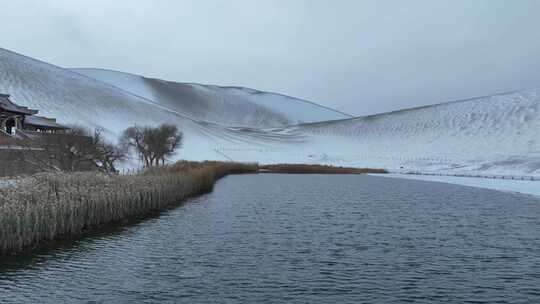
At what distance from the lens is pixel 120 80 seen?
193m

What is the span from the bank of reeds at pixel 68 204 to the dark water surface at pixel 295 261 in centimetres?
88

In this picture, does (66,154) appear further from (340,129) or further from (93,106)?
(340,129)

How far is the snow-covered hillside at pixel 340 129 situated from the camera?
84938 mm

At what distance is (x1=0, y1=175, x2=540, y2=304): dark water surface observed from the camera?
32.8 ft

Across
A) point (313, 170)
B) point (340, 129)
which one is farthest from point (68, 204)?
point (340, 129)

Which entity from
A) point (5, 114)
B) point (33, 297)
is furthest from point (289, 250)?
point (5, 114)

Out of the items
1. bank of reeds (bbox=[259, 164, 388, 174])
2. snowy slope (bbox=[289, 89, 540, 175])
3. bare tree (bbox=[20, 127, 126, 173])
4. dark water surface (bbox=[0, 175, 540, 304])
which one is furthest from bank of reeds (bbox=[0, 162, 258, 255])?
snowy slope (bbox=[289, 89, 540, 175])

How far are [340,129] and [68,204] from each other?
115 metres

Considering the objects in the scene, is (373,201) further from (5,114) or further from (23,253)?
(5,114)

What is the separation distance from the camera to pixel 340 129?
12850cm

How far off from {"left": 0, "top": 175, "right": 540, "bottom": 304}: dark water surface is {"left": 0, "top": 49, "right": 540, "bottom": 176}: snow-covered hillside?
51307 millimetres

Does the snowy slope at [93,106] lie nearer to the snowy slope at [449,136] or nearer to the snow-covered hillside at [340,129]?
the snow-covered hillside at [340,129]

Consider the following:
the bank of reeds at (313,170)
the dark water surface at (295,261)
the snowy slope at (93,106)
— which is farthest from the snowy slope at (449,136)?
the dark water surface at (295,261)

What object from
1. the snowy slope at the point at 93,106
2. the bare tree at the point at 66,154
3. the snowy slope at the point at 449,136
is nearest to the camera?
the bare tree at the point at 66,154
